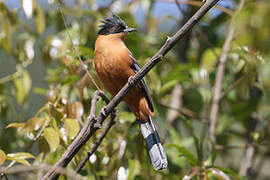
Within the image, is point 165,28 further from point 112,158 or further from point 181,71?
point 112,158

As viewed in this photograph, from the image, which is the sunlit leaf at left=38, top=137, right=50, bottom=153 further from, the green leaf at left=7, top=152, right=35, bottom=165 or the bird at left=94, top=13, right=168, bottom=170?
the bird at left=94, top=13, right=168, bottom=170

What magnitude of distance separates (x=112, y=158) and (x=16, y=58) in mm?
1593

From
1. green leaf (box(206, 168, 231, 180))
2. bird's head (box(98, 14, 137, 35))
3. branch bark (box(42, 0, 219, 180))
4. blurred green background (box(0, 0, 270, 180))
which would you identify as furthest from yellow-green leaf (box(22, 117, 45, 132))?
bird's head (box(98, 14, 137, 35))

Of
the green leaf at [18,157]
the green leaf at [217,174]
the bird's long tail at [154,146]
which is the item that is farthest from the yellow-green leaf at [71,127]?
the green leaf at [217,174]

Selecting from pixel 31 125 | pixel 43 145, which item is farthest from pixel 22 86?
pixel 43 145

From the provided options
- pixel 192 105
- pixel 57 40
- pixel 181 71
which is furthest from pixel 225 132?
pixel 57 40

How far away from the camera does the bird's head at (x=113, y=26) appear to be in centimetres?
354

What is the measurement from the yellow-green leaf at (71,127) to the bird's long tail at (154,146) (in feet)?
2.01

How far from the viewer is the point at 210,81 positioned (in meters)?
4.31

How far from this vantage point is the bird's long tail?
2.74m

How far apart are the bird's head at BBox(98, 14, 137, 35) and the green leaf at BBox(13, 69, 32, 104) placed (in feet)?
2.57

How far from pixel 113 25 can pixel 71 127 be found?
140cm

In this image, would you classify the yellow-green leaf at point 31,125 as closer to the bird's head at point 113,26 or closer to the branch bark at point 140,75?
the branch bark at point 140,75

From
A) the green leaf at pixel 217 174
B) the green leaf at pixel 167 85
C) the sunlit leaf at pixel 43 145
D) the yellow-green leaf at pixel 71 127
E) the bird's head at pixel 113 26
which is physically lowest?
the green leaf at pixel 217 174
